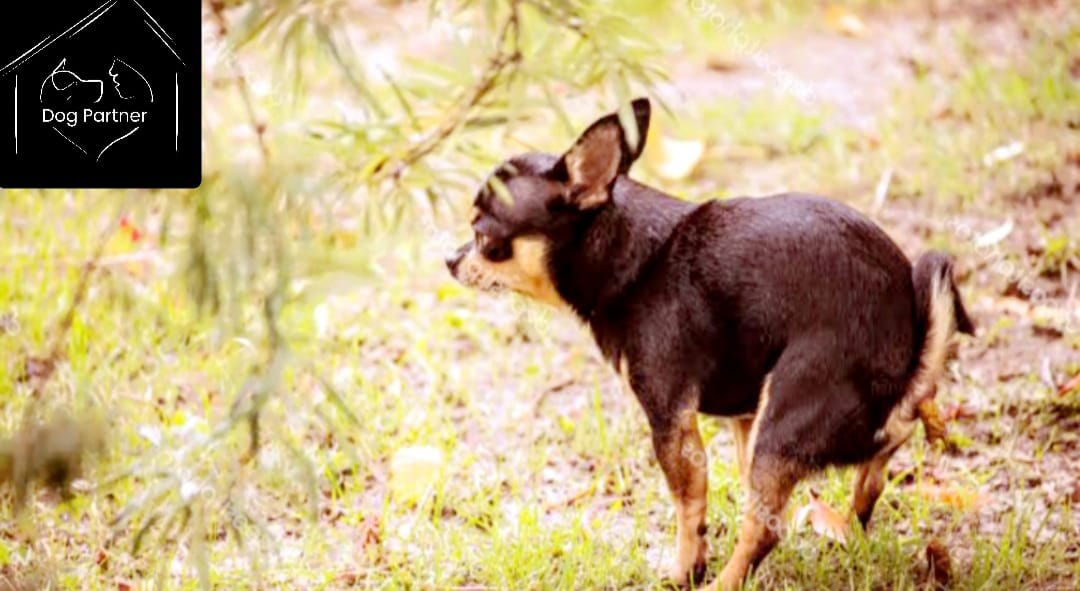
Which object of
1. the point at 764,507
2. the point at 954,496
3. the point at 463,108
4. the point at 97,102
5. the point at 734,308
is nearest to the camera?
the point at 97,102

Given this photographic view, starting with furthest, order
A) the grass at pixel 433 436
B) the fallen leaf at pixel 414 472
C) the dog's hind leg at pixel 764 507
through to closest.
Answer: the fallen leaf at pixel 414 472 → the grass at pixel 433 436 → the dog's hind leg at pixel 764 507

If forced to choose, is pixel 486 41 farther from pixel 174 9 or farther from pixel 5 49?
pixel 5 49

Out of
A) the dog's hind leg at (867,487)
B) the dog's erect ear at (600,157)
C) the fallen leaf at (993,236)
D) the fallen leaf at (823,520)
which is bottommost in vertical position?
the fallen leaf at (823,520)

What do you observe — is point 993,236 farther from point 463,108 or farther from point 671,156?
point 463,108

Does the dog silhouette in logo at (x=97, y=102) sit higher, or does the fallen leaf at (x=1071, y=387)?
the dog silhouette in logo at (x=97, y=102)

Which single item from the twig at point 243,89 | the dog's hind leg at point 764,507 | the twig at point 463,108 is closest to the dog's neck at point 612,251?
the twig at point 463,108

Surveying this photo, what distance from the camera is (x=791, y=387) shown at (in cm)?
313

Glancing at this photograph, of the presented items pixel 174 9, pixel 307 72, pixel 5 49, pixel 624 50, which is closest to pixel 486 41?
pixel 624 50

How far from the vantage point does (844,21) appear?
7.41m

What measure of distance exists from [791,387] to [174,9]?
5.05ft

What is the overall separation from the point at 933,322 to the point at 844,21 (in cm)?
458

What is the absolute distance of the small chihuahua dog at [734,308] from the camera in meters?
3.14

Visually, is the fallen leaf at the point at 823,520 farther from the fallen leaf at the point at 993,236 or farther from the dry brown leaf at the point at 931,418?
the fallen leaf at the point at 993,236

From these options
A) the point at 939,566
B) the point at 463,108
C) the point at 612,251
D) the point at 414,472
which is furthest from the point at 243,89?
the point at 939,566
